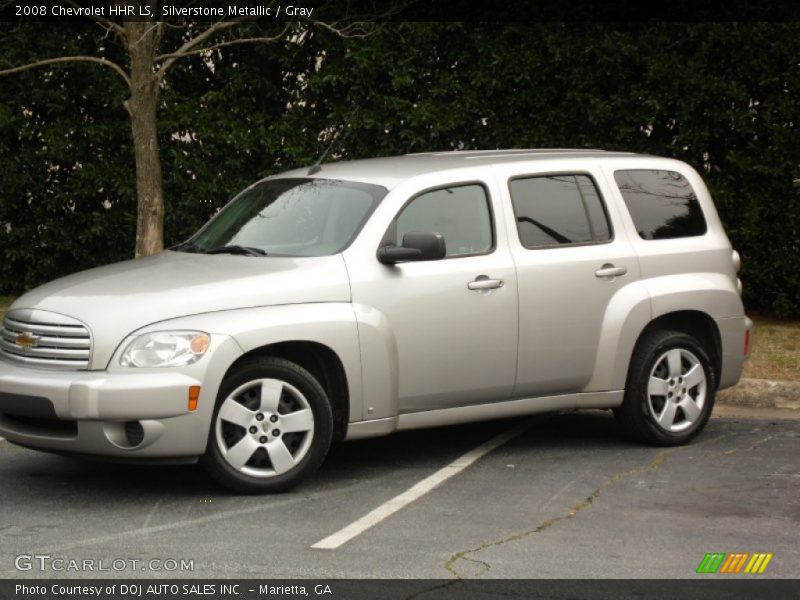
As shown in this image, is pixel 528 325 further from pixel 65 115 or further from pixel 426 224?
pixel 65 115

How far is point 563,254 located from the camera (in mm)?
8508

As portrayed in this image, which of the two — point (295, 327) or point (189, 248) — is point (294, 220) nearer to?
point (189, 248)

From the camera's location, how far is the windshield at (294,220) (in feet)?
26.5

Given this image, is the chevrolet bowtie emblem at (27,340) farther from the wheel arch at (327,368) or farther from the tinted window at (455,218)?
the tinted window at (455,218)

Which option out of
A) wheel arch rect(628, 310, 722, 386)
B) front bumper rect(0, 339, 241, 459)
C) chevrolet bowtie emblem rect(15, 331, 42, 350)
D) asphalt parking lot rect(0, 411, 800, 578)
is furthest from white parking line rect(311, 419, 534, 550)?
chevrolet bowtie emblem rect(15, 331, 42, 350)

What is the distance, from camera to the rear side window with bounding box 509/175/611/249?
27.9 ft

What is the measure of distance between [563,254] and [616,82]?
201 inches

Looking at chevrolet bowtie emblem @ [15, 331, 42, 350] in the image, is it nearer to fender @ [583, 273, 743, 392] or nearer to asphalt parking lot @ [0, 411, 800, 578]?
asphalt parking lot @ [0, 411, 800, 578]

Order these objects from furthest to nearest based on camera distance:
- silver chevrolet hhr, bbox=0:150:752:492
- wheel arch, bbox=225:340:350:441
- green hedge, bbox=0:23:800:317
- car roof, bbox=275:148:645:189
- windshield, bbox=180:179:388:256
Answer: green hedge, bbox=0:23:800:317, car roof, bbox=275:148:645:189, windshield, bbox=180:179:388:256, wheel arch, bbox=225:340:350:441, silver chevrolet hhr, bbox=0:150:752:492

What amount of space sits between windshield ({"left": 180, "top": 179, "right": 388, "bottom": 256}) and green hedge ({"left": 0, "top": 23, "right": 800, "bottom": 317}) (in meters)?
4.80

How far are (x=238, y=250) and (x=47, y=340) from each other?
1311 millimetres

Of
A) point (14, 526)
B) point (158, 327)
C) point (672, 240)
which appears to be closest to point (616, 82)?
point (672, 240)

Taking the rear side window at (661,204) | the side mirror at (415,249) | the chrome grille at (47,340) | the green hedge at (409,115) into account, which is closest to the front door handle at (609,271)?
the rear side window at (661,204)

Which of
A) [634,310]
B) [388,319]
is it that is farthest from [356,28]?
[388,319]
